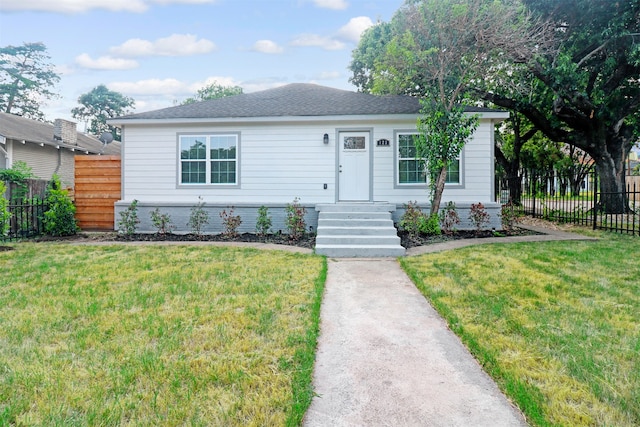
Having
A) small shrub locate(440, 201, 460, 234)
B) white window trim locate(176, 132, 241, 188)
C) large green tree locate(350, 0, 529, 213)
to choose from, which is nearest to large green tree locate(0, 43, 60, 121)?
white window trim locate(176, 132, 241, 188)

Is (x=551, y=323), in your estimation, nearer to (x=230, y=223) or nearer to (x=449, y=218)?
(x=449, y=218)

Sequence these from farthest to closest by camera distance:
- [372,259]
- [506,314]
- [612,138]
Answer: [612,138], [372,259], [506,314]

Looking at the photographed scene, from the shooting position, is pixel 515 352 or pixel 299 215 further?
pixel 299 215

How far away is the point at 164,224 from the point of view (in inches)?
371

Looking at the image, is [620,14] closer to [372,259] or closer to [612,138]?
[612,138]

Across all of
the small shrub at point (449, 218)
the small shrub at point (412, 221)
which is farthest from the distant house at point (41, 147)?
the small shrub at point (449, 218)

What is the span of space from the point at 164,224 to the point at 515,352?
867 centimetres

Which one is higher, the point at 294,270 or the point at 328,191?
the point at 328,191

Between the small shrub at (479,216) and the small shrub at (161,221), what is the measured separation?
7762mm

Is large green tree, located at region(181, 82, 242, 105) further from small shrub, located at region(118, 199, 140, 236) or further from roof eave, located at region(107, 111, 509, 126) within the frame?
small shrub, located at region(118, 199, 140, 236)

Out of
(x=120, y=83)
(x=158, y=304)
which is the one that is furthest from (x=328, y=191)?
(x=120, y=83)

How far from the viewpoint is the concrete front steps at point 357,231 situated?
277 inches

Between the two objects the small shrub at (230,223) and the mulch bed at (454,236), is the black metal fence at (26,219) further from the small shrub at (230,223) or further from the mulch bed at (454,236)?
the mulch bed at (454,236)

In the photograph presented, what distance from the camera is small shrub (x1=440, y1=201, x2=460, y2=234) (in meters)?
9.07
